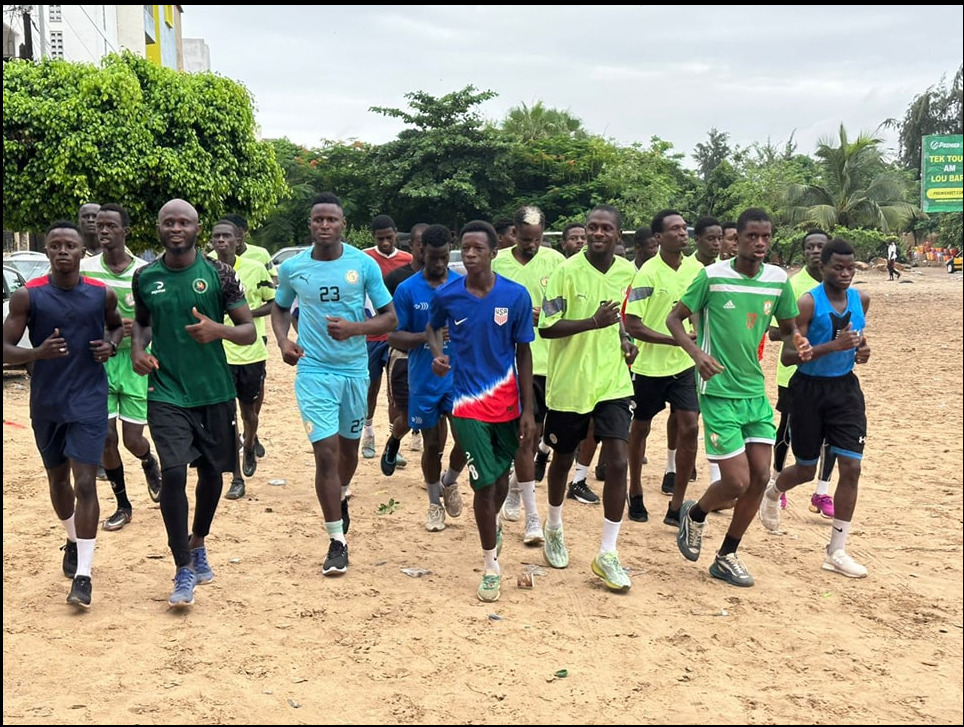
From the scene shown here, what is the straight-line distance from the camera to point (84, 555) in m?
5.51

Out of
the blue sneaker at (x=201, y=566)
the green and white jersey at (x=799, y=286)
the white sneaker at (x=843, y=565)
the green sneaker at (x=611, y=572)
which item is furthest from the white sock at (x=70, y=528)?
the green and white jersey at (x=799, y=286)

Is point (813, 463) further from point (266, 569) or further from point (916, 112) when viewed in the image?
point (916, 112)

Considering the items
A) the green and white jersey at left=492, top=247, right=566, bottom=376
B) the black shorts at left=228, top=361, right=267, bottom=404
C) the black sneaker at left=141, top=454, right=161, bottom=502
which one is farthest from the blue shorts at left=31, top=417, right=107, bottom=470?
the green and white jersey at left=492, top=247, right=566, bottom=376

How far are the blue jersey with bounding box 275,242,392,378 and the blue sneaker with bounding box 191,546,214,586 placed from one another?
1.27 m

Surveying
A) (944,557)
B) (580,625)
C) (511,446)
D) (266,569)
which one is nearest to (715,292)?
(511,446)

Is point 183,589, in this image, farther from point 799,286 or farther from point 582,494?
point 799,286

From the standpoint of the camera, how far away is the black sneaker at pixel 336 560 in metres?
6.04

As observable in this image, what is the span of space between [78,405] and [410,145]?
32119 mm

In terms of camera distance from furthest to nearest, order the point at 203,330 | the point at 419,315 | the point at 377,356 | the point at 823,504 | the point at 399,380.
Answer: the point at 377,356, the point at 399,380, the point at 823,504, the point at 419,315, the point at 203,330

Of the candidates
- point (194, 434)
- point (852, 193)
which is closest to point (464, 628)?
point (194, 434)

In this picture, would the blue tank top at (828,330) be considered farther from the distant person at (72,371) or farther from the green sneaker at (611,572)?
the distant person at (72,371)

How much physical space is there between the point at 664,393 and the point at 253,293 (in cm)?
381

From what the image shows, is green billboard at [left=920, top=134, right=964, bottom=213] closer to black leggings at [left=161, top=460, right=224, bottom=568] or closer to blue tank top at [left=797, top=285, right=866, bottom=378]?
blue tank top at [left=797, top=285, right=866, bottom=378]

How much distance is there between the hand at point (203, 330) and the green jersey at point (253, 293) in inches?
124
